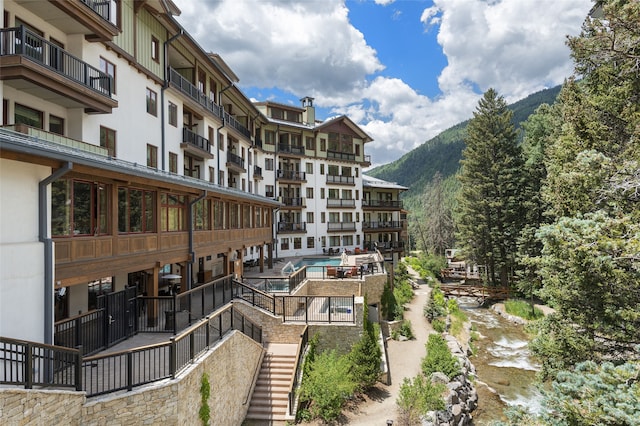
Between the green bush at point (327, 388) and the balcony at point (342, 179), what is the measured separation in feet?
99.8

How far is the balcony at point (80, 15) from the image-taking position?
12391mm

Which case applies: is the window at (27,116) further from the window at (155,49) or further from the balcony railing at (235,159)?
the balcony railing at (235,159)

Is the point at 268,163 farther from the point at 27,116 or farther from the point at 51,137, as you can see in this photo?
the point at 51,137

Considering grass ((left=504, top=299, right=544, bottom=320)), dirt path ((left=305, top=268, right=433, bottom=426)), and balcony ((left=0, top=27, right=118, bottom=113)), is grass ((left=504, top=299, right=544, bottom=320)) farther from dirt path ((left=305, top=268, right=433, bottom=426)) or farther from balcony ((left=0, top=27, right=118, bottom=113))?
balcony ((left=0, top=27, right=118, bottom=113))

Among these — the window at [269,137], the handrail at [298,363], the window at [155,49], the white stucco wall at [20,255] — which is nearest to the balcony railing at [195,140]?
the window at [155,49]

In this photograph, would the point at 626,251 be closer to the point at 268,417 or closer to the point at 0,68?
the point at 268,417

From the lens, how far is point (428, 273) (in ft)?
152

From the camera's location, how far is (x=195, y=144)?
2309 centimetres

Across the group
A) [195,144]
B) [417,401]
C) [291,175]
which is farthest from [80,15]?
[291,175]

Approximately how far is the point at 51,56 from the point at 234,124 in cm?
1771

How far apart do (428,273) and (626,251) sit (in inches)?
1588

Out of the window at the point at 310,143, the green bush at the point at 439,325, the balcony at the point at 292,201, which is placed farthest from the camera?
the window at the point at 310,143

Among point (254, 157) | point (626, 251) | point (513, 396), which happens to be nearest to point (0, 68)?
point (626, 251)

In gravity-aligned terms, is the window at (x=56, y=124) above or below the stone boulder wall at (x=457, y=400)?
above
